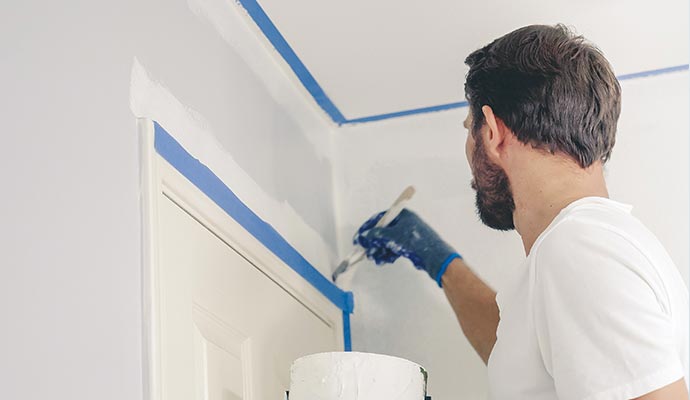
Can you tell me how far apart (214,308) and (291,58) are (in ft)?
2.97

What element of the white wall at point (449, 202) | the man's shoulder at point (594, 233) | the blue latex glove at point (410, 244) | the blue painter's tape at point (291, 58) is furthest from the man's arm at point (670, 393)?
the blue painter's tape at point (291, 58)

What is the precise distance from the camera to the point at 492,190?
6.79ft

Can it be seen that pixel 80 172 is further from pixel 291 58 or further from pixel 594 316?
pixel 291 58

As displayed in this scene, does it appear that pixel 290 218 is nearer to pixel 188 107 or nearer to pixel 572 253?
pixel 188 107

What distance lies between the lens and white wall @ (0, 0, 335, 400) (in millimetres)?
1373

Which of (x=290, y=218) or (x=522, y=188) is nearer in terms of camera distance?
(x=522, y=188)

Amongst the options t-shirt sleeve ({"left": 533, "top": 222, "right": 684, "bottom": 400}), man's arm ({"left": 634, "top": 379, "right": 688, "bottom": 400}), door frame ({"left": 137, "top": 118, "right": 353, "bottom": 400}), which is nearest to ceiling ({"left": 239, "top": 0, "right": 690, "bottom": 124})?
door frame ({"left": 137, "top": 118, "right": 353, "bottom": 400})

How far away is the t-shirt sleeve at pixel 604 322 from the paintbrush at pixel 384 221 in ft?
3.73

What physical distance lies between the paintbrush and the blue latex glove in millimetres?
18

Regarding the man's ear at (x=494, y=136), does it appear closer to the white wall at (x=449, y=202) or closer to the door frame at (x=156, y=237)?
the door frame at (x=156, y=237)

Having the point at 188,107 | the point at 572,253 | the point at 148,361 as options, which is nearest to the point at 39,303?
the point at 148,361

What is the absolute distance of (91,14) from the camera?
168cm

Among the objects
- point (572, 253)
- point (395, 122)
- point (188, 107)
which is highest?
point (395, 122)

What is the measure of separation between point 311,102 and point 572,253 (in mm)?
1400
